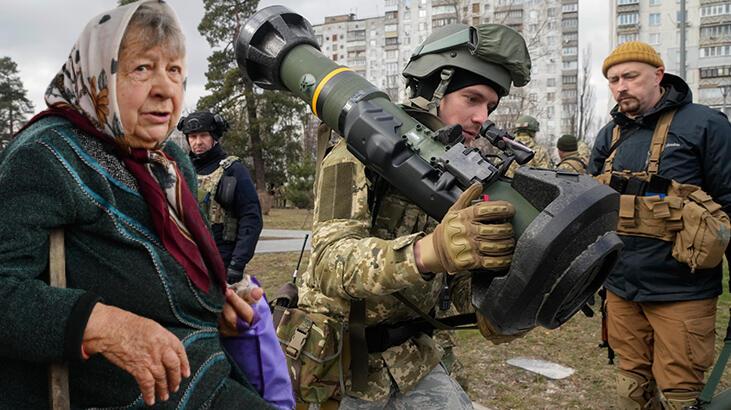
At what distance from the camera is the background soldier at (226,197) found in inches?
189

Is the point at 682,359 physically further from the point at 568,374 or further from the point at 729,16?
the point at 729,16

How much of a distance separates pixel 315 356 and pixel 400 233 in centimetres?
60

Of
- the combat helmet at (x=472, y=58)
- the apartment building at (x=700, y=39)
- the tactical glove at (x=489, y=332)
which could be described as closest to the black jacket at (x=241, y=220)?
the combat helmet at (x=472, y=58)

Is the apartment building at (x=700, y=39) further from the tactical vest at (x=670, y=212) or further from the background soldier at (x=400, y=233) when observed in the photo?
the background soldier at (x=400, y=233)

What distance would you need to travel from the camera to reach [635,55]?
3746 millimetres

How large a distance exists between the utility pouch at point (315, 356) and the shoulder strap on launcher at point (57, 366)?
1.13 m

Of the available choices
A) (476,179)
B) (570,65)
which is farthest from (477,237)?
(570,65)

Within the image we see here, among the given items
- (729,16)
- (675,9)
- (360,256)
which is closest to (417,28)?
(675,9)

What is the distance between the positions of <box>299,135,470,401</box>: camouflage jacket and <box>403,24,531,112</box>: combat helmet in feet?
1.63

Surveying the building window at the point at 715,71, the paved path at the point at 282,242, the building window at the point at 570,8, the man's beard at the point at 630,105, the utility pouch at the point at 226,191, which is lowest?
the paved path at the point at 282,242

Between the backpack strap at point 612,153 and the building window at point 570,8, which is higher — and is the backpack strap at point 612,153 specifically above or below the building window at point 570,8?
below

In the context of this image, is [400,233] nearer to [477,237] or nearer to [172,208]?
[477,237]

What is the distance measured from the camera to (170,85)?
1.46 meters

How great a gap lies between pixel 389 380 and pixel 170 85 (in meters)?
1.45
